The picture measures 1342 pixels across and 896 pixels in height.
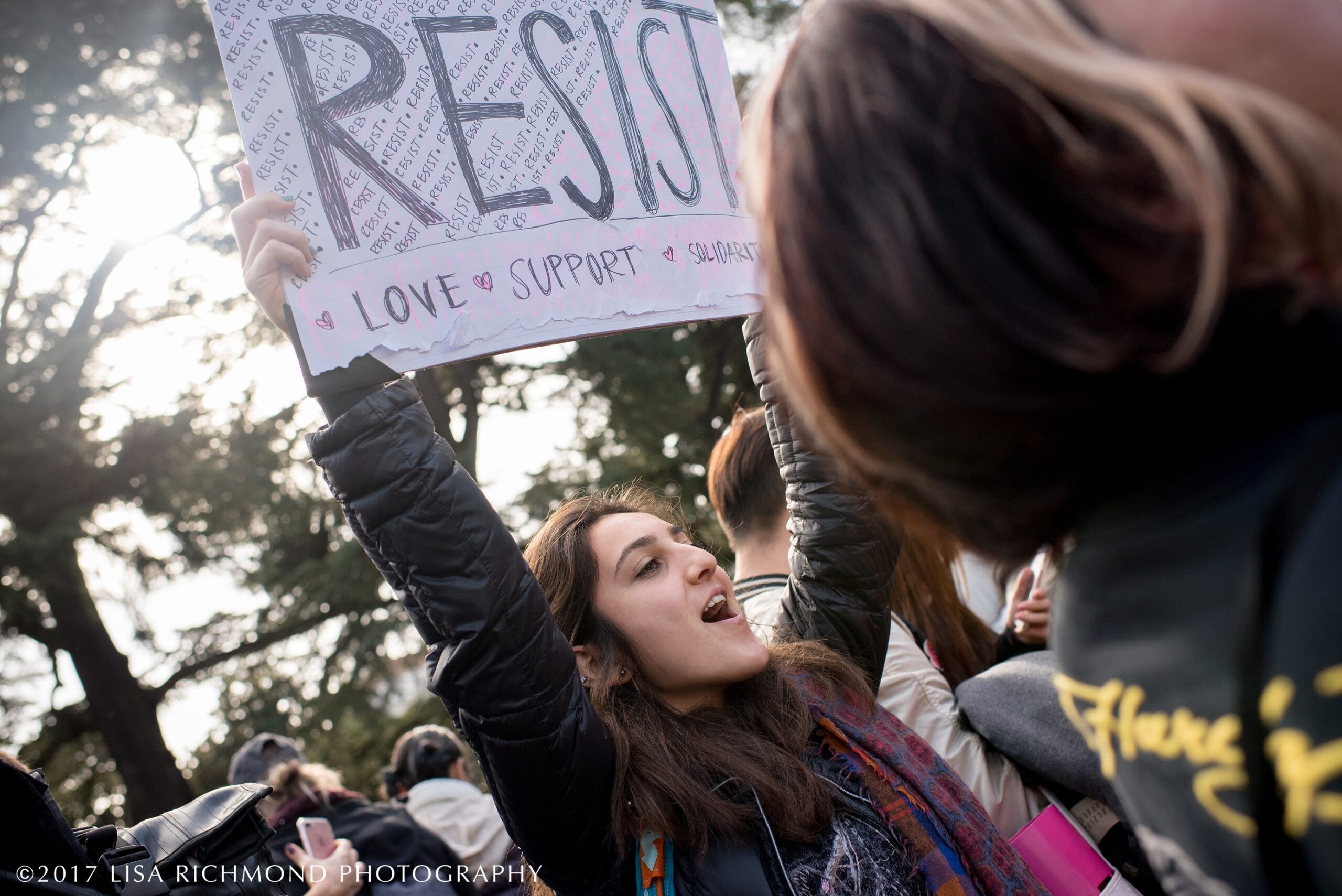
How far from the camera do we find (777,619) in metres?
2.45

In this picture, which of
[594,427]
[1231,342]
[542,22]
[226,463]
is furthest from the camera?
[594,427]

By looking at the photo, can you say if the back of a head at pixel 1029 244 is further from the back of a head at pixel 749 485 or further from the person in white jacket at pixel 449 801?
the person in white jacket at pixel 449 801

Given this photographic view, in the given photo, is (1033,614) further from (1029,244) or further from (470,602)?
(1029,244)

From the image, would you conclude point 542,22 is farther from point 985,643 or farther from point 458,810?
point 458,810

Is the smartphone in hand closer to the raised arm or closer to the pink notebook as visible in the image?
the raised arm

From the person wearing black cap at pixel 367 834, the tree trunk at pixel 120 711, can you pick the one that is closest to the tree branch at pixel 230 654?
the tree trunk at pixel 120 711

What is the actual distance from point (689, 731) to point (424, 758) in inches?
139

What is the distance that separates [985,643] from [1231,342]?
9.32 ft

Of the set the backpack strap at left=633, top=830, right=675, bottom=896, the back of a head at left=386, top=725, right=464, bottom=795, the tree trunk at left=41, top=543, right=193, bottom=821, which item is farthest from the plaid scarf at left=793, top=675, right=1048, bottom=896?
the tree trunk at left=41, top=543, right=193, bottom=821

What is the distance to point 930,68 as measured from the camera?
0.66 meters

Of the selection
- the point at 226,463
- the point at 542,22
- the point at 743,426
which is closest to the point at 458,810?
the point at 743,426

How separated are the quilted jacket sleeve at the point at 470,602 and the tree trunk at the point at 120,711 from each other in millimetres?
8232

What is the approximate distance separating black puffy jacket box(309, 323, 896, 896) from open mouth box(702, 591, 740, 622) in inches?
17.7

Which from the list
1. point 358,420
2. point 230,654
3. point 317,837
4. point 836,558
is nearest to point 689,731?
point 836,558
